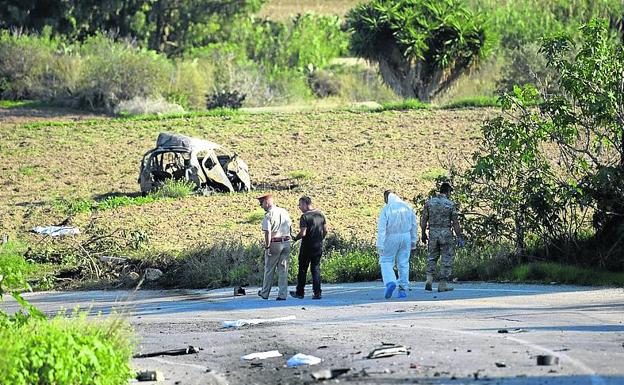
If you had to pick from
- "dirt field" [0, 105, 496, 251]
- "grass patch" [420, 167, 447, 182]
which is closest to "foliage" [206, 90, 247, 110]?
"dirt field" [0, 105, 496, 251]

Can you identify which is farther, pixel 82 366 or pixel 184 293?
pixel 184 293

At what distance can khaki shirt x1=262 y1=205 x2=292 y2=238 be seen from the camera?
871 inches

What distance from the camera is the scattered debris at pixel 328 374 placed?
14.4m

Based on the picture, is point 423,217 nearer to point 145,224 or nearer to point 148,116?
point 145,224

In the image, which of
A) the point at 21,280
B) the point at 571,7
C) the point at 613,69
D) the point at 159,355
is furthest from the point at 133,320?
the point at 571,7

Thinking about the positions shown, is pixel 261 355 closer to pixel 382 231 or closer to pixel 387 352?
pixel 387 352

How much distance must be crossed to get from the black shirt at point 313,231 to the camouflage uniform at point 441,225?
173 cm

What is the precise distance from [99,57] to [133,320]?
39.9 meters

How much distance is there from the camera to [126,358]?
48.2ft

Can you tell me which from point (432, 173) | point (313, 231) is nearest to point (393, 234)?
point (313, 231)

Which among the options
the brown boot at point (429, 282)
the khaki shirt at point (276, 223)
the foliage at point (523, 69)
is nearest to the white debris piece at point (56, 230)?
the khaki shirt at point (276, 223)

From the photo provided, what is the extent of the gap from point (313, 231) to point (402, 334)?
193 inches

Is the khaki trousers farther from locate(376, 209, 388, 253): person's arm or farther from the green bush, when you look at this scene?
the green bush

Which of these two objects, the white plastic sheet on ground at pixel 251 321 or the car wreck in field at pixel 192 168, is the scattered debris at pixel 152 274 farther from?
the car wreck in field at pixel 192 168
